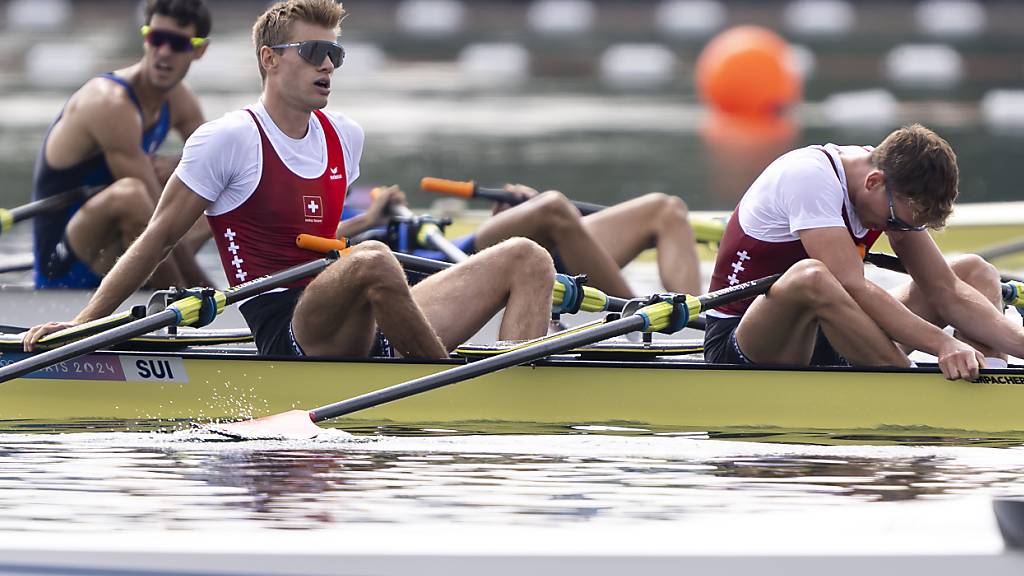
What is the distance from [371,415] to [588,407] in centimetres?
87

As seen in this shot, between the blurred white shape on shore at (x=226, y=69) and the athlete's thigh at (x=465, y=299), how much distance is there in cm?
1662

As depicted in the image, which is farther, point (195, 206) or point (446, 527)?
point (195, 206)

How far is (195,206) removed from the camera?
704 cm

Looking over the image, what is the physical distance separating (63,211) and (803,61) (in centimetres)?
2055

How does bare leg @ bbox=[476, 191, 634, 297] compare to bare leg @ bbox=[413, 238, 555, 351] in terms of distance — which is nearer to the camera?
bare leg @ bbox=[413, 238, 555, 351]

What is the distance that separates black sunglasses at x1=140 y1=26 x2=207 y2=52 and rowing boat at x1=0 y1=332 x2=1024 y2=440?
206 centimetres

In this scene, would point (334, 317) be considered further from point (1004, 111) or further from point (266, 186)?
point (1004, 111)

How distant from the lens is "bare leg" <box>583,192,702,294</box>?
9.34m

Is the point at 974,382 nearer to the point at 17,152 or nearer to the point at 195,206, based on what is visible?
the point at 195,206

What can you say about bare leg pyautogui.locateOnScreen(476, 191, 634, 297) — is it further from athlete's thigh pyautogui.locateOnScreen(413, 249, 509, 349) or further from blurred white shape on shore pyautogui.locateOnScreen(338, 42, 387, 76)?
blurred white shape on shore pyautogui.locateOnScreen(338, 42, 387, 76)

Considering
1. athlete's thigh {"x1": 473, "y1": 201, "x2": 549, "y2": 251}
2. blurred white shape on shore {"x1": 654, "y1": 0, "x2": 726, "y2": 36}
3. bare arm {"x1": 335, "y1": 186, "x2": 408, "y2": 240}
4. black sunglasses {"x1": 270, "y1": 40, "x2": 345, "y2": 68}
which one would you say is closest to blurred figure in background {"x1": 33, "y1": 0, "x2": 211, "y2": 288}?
bare arm {"x1": 335, "y1": 186, "x2": 408, "y2": 240}

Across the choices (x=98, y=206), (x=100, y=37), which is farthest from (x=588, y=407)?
(x=100, y=37)

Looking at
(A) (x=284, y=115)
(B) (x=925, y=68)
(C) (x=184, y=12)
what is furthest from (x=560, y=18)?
(A) (x=284, y=115)

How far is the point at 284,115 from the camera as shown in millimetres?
7145
